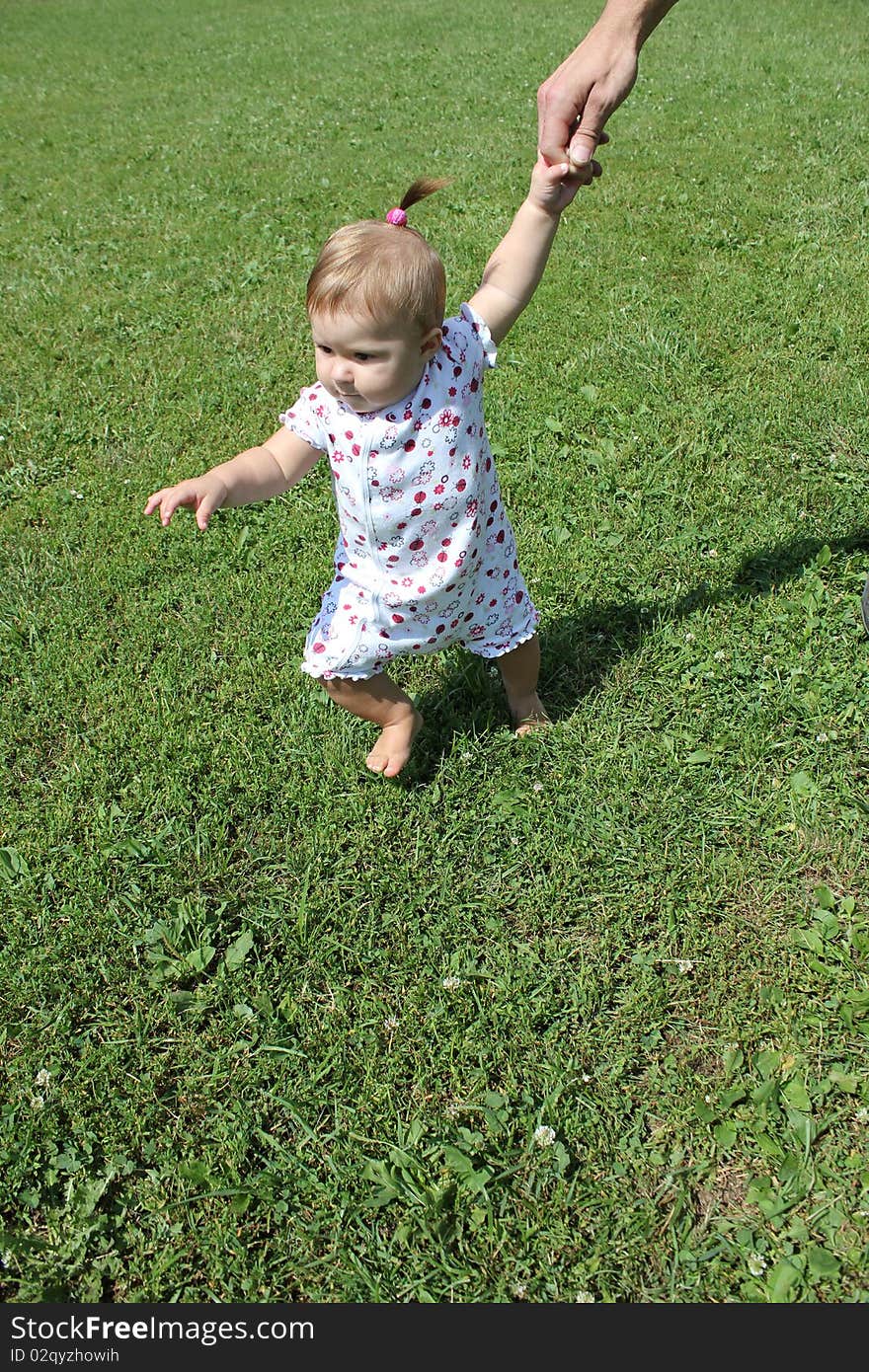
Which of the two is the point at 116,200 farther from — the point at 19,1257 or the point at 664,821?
the point at 19,1257

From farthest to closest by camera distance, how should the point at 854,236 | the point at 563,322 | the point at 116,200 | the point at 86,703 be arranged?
the point at 116,200 < the point at 854,236 < the point at 563,322 < the point at 86,703

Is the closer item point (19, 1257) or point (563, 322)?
point (19, 1257)

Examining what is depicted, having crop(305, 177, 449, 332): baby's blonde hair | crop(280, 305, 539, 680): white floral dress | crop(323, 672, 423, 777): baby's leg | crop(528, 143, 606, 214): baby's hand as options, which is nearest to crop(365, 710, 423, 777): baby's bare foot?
crop(323, 672, 423, 777): baby's leg

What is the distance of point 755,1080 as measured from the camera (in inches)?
102

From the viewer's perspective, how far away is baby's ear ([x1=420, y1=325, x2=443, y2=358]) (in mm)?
2525

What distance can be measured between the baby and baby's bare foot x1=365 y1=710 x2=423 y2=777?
0.13 meters

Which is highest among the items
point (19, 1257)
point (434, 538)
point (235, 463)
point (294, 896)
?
point (235, 463)

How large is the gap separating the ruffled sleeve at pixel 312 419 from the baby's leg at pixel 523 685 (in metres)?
0.90

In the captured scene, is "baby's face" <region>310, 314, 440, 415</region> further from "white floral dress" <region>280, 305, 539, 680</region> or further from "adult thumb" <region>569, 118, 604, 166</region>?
"adult thumb" <region>569, 118, 604, 166</region>

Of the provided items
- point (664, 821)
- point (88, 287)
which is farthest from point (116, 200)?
point (664, 821)

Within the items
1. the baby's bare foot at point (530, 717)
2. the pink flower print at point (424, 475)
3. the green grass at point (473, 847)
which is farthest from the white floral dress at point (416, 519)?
the green grass at point (473, 847)

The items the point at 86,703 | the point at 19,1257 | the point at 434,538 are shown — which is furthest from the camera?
the point at 86,703

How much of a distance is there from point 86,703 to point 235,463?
1.43m

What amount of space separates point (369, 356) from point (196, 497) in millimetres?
587
